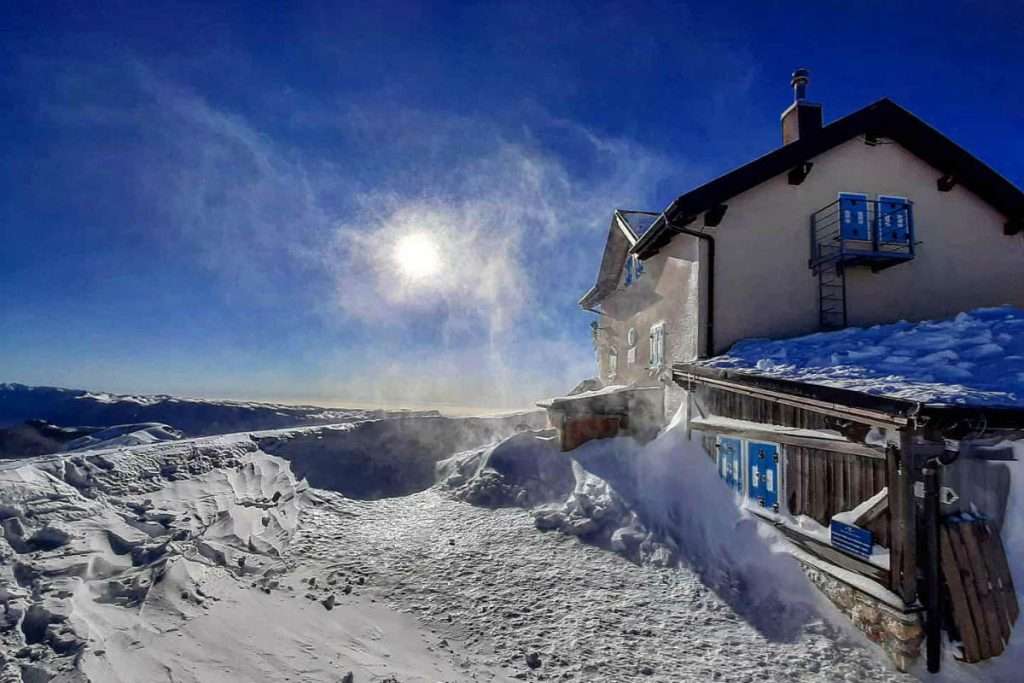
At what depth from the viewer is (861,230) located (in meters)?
12.4

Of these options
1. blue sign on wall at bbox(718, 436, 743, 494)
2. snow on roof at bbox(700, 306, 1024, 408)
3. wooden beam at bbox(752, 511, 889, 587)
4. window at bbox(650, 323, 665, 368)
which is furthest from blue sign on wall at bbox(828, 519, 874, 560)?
window at bbox(650, 323, 665, 368)

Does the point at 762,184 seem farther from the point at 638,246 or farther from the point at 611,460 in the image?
the point at 611,460

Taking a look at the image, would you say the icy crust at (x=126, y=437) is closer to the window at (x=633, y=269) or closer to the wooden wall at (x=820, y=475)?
the window at (x=633, y=269)

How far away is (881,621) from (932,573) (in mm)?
902

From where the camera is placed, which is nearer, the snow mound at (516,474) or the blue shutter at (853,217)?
the snow mound at (516,474)

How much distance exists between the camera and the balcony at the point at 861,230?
12234 mm

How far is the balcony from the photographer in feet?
40.1

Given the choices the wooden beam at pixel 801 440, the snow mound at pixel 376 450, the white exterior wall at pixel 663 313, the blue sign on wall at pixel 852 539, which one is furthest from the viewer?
the snow mound at pixel 376 450

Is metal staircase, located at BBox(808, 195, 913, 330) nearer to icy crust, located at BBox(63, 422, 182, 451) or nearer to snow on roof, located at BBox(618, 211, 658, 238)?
snow on roof, located at BBox(618, 211, 658, 238)

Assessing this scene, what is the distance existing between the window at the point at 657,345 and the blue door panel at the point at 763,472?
16.5 feet

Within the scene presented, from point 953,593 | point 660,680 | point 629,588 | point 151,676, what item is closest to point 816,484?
point 953,593

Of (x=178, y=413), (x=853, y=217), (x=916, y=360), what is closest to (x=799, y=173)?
(x=853, y=217)

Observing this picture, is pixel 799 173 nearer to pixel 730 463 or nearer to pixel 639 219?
pixel 639 219

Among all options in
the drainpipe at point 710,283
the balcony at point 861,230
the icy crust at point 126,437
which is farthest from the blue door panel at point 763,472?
the icy crust at point 126,437
